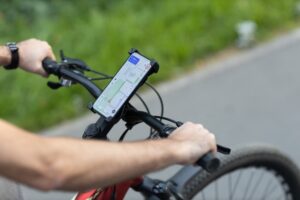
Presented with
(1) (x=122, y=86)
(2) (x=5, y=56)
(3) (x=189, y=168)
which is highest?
(1) (x=122, y=86)

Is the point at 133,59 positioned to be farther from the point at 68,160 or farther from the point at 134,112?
the point at 68,160

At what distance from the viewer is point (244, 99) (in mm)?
4781

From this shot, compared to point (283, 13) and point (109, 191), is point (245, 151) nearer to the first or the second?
point (109, 191)

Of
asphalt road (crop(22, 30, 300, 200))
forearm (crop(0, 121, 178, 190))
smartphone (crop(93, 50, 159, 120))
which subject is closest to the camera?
forearm (crop(0, 121, 178, 190))

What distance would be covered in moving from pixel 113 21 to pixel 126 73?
11.3 ft

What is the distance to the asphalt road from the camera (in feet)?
14.3

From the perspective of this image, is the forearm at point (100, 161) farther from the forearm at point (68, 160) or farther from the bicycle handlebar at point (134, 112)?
the bicycle handlebar at point (134, 112)

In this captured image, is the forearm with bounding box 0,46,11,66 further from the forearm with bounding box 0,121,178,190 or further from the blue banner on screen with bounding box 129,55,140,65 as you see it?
the forearm with bounding box 0,121,178,190

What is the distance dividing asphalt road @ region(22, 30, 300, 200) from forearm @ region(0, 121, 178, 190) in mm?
2143

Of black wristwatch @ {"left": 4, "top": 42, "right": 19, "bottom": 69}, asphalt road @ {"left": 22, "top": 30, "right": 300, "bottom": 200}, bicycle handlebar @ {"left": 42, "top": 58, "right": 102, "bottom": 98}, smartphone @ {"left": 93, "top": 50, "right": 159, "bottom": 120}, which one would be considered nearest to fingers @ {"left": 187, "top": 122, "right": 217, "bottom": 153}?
smartphone @ {"left": 93, "top": 50, "right": 159, "bottom": 120}

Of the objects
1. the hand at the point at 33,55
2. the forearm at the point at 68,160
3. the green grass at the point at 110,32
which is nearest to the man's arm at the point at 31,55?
the hand at the point at 33,55

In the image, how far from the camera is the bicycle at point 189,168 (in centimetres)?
214

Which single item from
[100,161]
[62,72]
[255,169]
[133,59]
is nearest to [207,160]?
[100,161]

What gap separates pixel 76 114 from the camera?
4.69m
